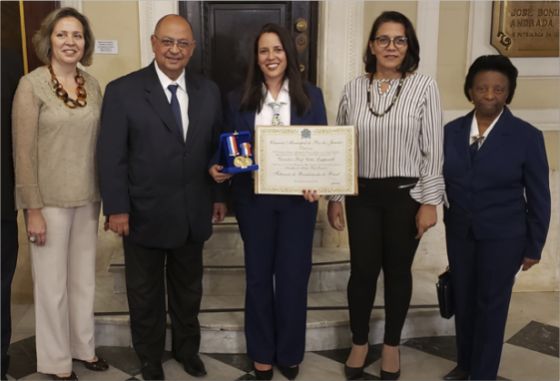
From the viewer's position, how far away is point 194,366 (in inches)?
103

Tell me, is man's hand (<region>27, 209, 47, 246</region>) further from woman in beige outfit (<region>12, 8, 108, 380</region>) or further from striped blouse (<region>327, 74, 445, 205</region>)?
striped blouse (<region>327, 74, 445, 205</region>)

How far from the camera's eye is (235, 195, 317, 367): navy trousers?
236 cm

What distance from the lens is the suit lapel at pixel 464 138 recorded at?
2.27 meters

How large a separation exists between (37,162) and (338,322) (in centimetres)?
174

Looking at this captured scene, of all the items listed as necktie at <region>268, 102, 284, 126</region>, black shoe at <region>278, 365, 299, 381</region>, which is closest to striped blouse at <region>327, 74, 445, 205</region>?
necktie at <region>268, 102, 284, 126</region>

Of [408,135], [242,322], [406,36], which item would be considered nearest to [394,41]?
[406,36]

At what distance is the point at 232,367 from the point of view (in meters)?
2.70

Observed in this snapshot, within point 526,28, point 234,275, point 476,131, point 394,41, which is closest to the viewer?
point 394,41

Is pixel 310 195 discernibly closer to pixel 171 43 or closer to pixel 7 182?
pixel 171 43

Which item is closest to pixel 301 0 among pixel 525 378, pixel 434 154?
pixel 434 154

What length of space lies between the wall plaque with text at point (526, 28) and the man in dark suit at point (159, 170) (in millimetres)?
2226

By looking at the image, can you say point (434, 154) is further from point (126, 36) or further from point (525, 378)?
point (126, 36)

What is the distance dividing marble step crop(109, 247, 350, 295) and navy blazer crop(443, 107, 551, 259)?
3.83 feet

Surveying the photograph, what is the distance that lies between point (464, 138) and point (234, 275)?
5.43ft
